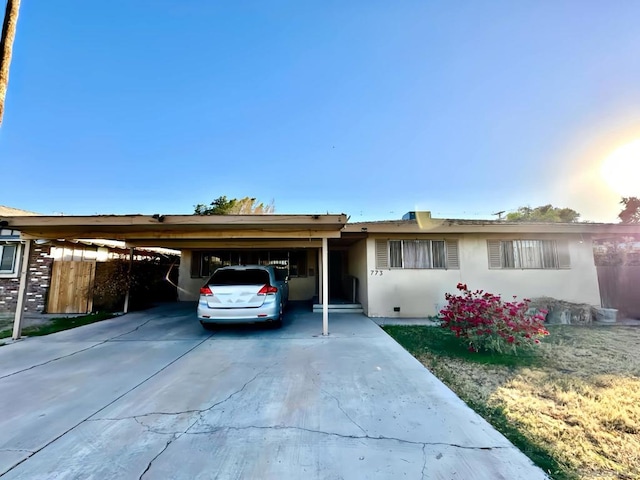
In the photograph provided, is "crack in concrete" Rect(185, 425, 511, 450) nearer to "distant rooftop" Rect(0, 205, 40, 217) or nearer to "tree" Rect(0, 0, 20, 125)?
"tree" Rect(0, 0, 20, 125)

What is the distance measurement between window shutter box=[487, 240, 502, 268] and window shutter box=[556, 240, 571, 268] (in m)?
1.86

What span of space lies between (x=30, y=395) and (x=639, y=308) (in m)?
13.9

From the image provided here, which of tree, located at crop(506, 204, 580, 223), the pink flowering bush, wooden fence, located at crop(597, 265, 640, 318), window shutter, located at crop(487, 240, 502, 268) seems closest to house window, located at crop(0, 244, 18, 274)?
the pink flowering bush

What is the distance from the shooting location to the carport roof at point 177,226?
558 cm

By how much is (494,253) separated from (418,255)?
91.5 inches

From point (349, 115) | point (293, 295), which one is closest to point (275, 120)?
point (349, 115)

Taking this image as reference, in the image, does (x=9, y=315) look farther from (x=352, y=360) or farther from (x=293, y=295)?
(x=352, y=360)

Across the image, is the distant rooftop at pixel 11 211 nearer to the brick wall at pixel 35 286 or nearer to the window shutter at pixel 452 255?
the brick wall at pixel 35 286

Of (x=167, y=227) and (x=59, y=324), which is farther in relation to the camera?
(x=59, y=324)

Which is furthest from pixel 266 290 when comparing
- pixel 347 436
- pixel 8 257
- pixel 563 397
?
pixel 8 257

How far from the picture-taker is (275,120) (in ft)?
34.8

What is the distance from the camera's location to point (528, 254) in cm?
855

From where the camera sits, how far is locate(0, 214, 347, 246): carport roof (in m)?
5.58

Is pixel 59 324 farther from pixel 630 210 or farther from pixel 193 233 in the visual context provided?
pixel 630 210
